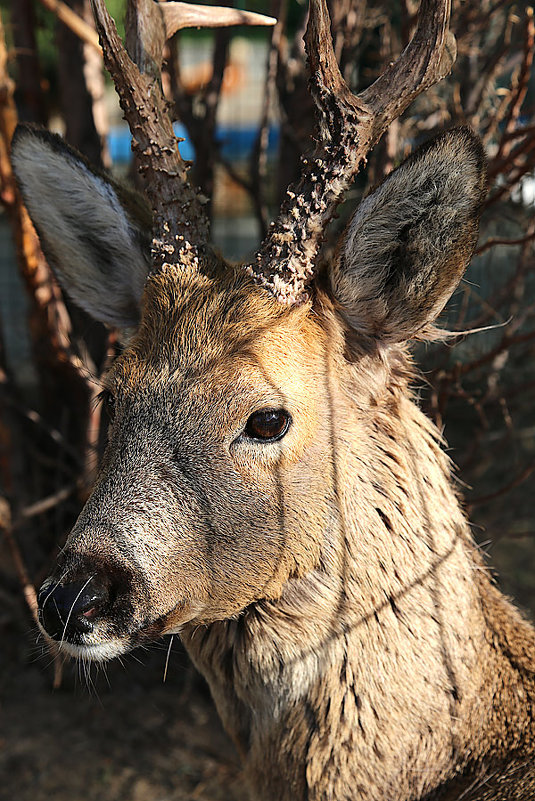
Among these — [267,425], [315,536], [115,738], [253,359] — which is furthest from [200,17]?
[115,738]

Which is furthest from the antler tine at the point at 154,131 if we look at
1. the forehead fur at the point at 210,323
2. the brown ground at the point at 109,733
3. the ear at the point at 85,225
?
the brown ground at the point at 109,733

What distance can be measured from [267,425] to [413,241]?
0.65 m

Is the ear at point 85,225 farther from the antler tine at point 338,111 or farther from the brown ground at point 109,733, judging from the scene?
the brown ground at point 109,733

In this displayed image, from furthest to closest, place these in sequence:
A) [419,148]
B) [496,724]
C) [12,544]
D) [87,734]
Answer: [87,734]
[12,544]
[496,724]
[419,148]

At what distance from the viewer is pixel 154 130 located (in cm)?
231

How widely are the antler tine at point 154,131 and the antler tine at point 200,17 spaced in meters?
0.11

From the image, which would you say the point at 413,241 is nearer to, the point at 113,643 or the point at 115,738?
the point at 113,643

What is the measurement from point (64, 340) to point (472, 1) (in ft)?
8.64

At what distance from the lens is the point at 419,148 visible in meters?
2.03

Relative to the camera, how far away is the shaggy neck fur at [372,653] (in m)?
2.20

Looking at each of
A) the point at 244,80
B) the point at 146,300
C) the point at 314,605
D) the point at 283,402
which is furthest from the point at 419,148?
the point at 244,80

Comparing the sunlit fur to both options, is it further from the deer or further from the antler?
the antler

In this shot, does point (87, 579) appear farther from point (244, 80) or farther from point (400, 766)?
point (244, 80)

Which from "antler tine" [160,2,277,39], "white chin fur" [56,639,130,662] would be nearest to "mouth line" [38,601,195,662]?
"white chin fur" [56,639,130,662]
